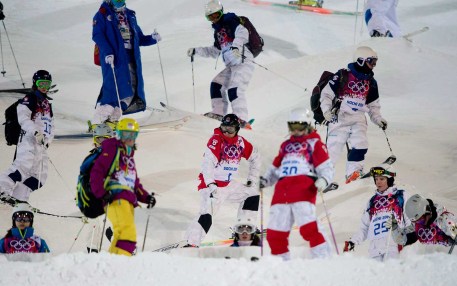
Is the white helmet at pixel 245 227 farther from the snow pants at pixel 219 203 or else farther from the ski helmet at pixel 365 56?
the ski helmet at pixel 365 56

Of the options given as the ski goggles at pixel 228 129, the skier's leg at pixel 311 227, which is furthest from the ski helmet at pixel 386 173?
the skier's leg at pixel 311 227

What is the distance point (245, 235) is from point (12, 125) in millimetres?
3474

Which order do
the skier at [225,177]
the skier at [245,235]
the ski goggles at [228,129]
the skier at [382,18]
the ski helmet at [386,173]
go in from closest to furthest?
the skier at [245,235] < the ski helmet at [386,173] < the skier at [225,177] < the ski goggles at [228,129] < the skier at [382,18]

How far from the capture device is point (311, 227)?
8438mm

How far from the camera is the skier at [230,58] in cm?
1302

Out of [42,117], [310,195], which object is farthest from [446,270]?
[42,117]

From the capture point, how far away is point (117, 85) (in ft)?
41.0

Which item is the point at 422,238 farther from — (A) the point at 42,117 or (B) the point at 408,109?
(B) the point at 408,109

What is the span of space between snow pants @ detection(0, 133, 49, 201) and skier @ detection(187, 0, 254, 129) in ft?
8.43

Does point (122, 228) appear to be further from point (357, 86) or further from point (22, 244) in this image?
point (357, 86)

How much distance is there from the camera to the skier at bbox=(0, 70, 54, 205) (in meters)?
11.8

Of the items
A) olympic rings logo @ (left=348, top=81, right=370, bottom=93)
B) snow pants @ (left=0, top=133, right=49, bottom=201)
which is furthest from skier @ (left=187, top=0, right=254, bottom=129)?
snow pants @ (left=0, top=133, right=49, bottom=201)

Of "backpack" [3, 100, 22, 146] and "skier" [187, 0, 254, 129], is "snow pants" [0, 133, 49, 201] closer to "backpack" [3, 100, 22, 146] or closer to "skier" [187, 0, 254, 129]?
"backpack" [3, 100, 22, 146]

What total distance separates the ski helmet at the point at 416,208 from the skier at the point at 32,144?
4227 mm
